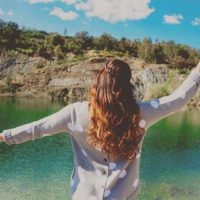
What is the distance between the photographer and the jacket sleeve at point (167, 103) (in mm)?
2955

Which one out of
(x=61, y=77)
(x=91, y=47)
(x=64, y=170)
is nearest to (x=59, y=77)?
(x=61, y=77)

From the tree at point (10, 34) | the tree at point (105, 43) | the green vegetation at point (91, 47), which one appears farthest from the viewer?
the tree at point (105, 43)

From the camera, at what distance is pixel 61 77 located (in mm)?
→ 84875

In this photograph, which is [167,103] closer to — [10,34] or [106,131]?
[106,131]

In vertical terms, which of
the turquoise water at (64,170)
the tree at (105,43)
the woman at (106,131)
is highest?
the tree at (105,43)

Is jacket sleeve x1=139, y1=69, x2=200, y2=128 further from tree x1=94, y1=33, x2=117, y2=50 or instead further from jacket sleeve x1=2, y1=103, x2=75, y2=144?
tree x1=94, y1=33, x2=117, y2=50

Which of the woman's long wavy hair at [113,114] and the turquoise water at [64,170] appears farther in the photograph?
the turquoise water at [64,170]

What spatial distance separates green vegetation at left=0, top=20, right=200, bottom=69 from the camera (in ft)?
303

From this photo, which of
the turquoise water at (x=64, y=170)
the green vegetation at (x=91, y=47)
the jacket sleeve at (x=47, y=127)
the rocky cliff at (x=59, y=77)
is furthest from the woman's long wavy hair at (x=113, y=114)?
the green vegetation at (x=91, y=47)

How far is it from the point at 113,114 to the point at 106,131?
101 mm

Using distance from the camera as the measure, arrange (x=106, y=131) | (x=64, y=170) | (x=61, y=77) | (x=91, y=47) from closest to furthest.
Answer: (x=106, y=131)
(x=64, y=170)
(x=61, y=77)
(x=91, y=47)

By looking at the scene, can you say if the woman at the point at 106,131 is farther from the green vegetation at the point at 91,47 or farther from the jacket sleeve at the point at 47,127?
the green vegetation at the point at 91,47

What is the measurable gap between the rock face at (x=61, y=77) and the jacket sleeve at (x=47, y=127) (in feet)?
244

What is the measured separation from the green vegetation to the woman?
85.6 meters
